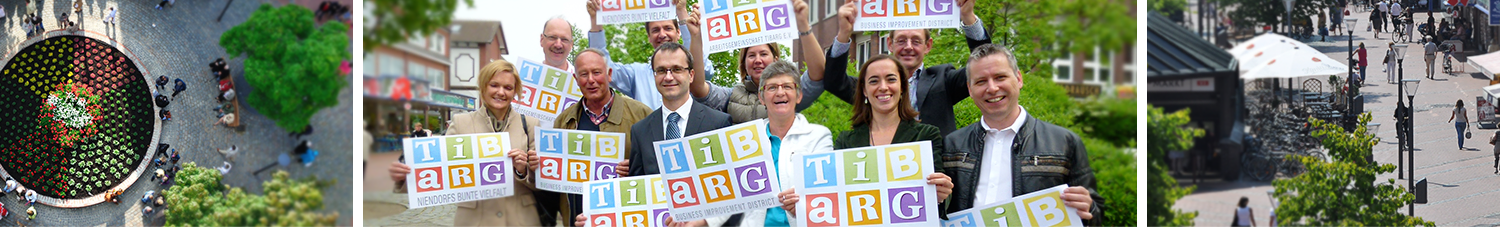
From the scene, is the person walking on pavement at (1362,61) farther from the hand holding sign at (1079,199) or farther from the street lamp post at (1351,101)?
the hand holding sign at (1079,199)

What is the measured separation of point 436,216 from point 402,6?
1.11 metres

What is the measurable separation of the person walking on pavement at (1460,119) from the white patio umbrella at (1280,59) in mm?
520

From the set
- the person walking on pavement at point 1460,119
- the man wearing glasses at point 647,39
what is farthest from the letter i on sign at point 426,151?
the person walking on pavement at point 1460,119

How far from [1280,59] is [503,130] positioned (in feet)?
12.2

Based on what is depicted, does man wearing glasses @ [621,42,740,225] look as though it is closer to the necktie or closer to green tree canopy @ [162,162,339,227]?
the necktie

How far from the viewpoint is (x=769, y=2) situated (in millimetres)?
5141

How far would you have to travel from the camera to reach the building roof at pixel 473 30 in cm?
564

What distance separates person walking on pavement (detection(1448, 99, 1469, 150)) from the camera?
5.20m

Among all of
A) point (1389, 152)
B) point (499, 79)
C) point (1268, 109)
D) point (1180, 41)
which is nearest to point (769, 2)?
point (499, 79)

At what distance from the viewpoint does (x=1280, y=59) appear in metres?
5.28

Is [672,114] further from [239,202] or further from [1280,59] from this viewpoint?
[1280,59]

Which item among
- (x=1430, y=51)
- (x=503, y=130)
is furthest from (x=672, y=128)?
(x=1430, y=51)

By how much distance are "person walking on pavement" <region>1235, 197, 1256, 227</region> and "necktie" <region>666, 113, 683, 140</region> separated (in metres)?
2.76

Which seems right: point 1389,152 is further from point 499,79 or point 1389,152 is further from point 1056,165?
point 499,79
